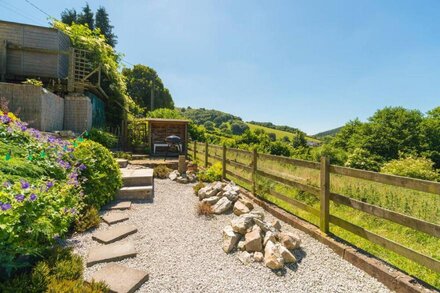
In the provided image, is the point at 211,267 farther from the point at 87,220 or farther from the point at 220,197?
the point at 220,197

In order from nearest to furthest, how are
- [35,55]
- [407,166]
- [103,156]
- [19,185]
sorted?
1. [19,185]
2. [103,156]
3. [35,55]
4. [407,166]

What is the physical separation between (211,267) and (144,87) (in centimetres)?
3698

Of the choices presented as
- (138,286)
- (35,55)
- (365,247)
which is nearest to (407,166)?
(365,247)

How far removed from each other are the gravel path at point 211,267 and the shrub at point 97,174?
0.71 m

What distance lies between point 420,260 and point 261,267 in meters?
1.79

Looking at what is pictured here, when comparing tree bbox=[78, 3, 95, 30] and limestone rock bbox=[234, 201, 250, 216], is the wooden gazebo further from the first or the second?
tree bbox=[78, 3, 95, 30]

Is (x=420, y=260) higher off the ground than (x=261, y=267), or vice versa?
(x=420, y=260)

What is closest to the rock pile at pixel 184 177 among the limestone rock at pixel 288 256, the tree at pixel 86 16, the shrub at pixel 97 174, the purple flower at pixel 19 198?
the shrub at pixel 97 174

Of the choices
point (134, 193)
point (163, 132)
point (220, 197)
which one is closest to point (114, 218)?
point (134, 193)

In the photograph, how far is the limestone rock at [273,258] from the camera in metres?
3.25

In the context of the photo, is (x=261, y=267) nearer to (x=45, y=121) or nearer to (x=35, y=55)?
(x=45, y=121)

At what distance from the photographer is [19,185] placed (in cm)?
256

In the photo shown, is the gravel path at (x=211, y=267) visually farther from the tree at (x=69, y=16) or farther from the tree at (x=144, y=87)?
the tree at (x=144, y=87)

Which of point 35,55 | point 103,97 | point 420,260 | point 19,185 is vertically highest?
point 35,55
